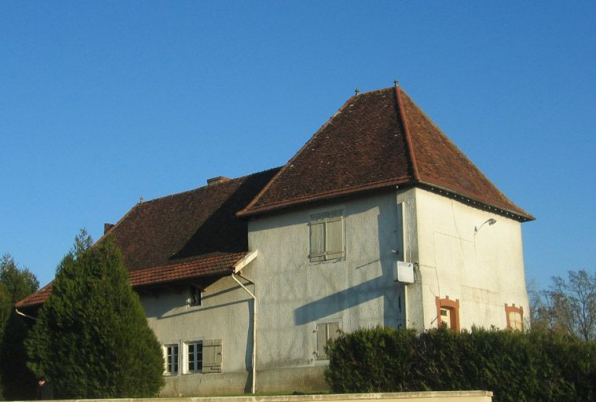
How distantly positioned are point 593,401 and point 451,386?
3.13 metres

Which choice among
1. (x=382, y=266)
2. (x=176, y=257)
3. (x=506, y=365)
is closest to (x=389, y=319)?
(x=382, y=266)

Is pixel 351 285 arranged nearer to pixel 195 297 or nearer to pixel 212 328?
pixel 212 328

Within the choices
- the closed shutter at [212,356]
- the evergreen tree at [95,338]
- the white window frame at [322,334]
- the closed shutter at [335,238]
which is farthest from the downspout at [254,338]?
the evergreen tree at [95,338]

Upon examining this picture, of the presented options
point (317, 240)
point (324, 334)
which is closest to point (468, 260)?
point (317, 240)

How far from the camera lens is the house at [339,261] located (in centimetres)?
2400

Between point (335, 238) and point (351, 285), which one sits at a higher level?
point (335, 238)

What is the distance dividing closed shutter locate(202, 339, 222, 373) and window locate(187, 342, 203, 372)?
1.47 ft

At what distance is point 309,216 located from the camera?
25969mm

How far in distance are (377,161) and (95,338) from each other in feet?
Answer: 31.7

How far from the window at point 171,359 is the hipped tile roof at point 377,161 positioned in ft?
18.4

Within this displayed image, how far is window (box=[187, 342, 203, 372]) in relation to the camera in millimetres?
28016

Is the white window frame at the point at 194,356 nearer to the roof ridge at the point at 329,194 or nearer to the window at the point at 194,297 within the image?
the window at the point at 194,297

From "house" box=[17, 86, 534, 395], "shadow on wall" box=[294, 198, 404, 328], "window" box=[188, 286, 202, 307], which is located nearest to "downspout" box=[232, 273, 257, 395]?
"house" box=[17, 86, 534, 395]

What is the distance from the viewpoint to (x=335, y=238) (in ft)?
82.8
